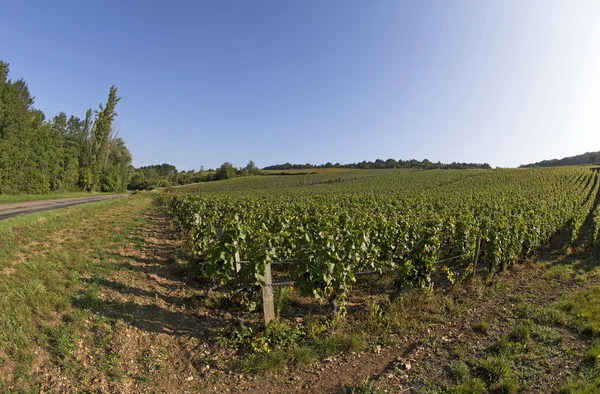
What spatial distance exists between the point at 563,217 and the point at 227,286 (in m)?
18.0

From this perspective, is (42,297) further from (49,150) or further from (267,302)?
(49,150)

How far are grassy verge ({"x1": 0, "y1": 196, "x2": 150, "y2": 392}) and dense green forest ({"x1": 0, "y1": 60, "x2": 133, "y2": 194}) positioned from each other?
2980cm

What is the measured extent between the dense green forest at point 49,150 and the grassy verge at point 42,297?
29802 millimetres

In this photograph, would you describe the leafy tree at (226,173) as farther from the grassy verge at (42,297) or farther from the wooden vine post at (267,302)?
the wooden vine post at (267,302)

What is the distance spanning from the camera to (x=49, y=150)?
4134 centimetres

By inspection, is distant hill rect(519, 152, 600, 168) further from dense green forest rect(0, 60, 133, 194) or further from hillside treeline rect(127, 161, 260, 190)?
dense green forest rect(0, 60, 133, 194)

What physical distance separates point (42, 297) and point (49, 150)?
154 ft

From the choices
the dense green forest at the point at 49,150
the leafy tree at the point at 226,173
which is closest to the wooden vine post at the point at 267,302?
the dense green forest at the point at 49,150

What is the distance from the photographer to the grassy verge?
14.1 feet

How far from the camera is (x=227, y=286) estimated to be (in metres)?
7.88

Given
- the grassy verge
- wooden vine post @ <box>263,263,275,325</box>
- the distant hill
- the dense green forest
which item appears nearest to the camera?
the grassy verge

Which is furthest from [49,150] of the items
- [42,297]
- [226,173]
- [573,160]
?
[573,160]

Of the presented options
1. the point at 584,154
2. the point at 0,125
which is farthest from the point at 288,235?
the point at 584,154

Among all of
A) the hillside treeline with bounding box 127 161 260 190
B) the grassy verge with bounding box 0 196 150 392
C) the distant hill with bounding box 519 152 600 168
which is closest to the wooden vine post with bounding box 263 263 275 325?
the grassy verge with bounding box 0 196 150 392
